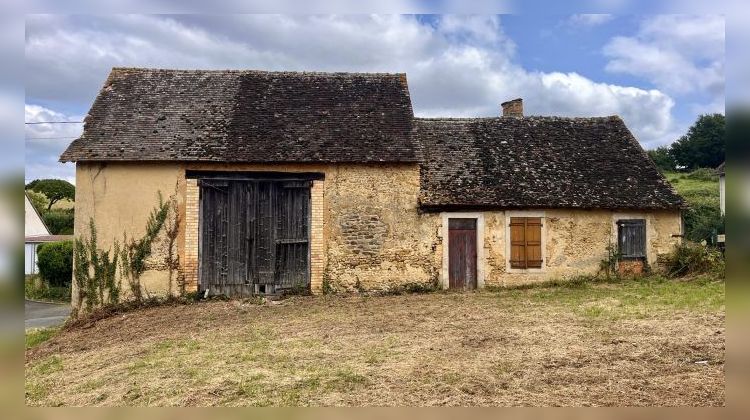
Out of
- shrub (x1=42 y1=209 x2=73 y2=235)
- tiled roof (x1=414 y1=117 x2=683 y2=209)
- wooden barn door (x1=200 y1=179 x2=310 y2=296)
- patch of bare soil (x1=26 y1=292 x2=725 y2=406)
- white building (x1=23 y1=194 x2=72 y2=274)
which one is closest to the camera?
patch of bare soil (x1=26 y1=292 x2=725 y2=406)

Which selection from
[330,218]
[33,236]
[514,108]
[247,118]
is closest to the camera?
[330,218]

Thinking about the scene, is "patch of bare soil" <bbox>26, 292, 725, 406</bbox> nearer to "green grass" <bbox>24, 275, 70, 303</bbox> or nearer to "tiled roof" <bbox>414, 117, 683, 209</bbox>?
"tiled roof" <bbox>414, 117, 683, 209</bbox>

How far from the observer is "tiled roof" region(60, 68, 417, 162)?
13867mm

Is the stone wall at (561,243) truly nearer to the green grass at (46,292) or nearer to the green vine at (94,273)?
the green vine at (94,273)

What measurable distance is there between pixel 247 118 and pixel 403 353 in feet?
30.9

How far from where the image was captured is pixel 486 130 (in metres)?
17.6

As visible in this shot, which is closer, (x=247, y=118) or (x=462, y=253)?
(x=462, y=253)

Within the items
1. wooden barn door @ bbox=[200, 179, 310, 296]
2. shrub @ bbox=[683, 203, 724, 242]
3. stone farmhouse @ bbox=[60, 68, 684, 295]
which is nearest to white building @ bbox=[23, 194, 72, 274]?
stone farmhouse @ bbox=[60, 68, 684, 295]

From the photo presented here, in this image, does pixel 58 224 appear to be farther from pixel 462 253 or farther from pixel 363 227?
pixel 462 253

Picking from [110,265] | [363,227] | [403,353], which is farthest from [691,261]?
[110,265]

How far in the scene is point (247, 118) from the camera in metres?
14.9

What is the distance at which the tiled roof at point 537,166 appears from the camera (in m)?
14.9

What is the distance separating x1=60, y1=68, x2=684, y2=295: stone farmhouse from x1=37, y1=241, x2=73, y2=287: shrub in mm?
9997
